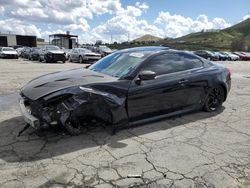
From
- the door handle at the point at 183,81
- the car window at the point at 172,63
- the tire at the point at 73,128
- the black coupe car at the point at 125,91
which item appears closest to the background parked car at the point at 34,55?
the black coupe car at the point at 125,91

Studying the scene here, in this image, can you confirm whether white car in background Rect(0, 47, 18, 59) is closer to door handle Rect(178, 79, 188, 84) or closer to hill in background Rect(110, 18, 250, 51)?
door handle Rect(178, 79, 188, 84)

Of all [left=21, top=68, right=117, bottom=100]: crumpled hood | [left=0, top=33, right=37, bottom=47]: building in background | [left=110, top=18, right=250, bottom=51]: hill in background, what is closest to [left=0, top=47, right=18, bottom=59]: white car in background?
[left=21, top=68, right=117, bottom=100]: crumpled hood

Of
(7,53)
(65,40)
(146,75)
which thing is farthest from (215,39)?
(146,75)

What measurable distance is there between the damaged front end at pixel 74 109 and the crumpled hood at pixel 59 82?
9 centimetres

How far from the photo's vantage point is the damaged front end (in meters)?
4.35

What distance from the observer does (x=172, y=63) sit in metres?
5.80

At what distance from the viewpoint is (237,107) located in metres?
7.19

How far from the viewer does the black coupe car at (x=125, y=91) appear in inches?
174

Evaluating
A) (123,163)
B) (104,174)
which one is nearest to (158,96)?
(123,163)

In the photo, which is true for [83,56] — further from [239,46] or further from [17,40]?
[239,46]

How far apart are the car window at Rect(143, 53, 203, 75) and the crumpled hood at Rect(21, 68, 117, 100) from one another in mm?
932

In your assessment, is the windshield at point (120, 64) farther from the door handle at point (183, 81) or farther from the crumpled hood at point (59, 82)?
the door handle at point (183, 81)

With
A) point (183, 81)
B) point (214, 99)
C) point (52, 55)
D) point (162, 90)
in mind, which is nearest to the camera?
point (162, 90)

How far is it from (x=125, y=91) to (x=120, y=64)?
83cm
